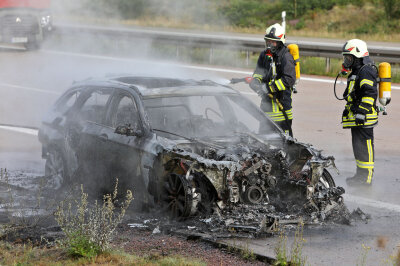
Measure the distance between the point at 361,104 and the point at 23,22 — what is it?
16.2 meters

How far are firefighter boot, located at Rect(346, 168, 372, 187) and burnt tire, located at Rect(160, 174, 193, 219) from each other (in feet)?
9.96

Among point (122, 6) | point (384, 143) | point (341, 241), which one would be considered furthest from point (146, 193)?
point (122, 6)

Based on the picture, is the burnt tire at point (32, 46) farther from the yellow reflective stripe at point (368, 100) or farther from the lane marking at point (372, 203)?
the lane marking at point (372, 203)

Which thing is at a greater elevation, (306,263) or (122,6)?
(122,6)

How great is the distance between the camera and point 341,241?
23.2 feet

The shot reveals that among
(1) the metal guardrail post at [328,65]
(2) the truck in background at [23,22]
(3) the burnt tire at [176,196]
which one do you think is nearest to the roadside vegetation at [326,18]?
(1) the metal guardrail post at [328,65]

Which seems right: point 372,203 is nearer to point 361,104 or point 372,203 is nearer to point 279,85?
point 361,104

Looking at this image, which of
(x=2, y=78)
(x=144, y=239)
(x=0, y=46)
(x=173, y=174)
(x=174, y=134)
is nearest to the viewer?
(x=144, y=239)

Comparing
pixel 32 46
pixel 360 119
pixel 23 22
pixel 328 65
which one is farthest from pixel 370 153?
pixel 32 46

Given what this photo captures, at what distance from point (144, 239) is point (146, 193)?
0.87 meters

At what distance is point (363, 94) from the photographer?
9.50 m

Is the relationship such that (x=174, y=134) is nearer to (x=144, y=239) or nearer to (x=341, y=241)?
(x=144, y=239)

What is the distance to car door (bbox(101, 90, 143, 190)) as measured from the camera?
7957 millimetres

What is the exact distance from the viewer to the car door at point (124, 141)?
7957mm
